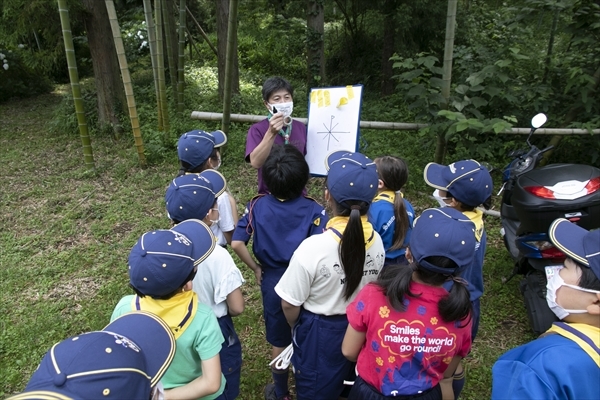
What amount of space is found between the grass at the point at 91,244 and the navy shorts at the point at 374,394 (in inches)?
46.8

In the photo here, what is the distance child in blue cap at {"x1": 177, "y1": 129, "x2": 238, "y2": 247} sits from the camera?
8.31ft

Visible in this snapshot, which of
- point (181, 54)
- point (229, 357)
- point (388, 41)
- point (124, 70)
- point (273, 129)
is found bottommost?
point (229, 357)

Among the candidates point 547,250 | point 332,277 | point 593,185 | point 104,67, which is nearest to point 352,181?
point 332,277

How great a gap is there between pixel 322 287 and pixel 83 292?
8.98 feet

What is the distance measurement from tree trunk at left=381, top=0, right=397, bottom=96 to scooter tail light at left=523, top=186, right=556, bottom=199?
5876 mm

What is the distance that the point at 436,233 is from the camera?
1475mm

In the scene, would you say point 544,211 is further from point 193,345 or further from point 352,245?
point 193,345

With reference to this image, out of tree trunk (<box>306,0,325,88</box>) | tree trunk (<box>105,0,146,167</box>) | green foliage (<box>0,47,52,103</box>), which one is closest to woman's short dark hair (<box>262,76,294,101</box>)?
tree trunk (<box>105,0,146,167</box>)

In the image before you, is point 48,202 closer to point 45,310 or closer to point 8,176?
point 8,176

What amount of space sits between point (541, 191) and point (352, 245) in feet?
5.76

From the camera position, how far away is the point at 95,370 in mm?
933

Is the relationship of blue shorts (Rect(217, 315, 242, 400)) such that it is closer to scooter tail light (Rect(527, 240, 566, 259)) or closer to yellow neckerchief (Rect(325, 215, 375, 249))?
yellow neckerchief (Rect(325, 215, 375, 249))

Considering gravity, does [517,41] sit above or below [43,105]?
above

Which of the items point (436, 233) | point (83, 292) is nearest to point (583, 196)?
point (436, 233)
